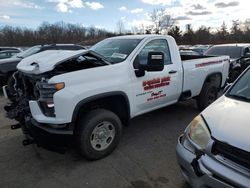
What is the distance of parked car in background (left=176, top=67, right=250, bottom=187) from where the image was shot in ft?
6.94

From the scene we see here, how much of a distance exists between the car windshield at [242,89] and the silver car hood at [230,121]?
0.13m

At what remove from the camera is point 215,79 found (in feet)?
20.3

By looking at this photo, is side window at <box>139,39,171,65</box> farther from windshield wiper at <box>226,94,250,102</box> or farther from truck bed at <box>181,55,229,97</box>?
windshield wiper at <box>226,94,250,102</box>

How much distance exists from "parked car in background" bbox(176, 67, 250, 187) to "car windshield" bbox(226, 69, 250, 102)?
0.06 metres

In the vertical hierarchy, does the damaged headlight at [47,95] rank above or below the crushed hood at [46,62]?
below

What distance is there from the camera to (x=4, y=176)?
3.47 m

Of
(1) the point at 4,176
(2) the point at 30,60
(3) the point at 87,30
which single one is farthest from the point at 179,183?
(3) the point at 87,30

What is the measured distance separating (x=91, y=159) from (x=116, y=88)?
44.2 inches

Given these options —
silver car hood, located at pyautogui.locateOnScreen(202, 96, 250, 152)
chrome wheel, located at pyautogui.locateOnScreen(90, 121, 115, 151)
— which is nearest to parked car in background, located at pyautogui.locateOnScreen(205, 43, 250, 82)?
chrome wheel, located at pyautogui.locateOnScreen(90, 121, 115, 151)

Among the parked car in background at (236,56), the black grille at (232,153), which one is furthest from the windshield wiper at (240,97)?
the parked car in background at (236,56)

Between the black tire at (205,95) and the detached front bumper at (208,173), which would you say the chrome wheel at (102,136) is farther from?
the black tire at (205,95)

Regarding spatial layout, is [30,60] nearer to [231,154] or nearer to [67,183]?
[67,183]

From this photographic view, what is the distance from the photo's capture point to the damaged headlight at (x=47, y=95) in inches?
129

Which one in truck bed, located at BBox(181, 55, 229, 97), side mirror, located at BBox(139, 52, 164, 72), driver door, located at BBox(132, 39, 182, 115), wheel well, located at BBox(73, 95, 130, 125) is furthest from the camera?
truck bed, located at BBox(181, 55, 229, 97)
